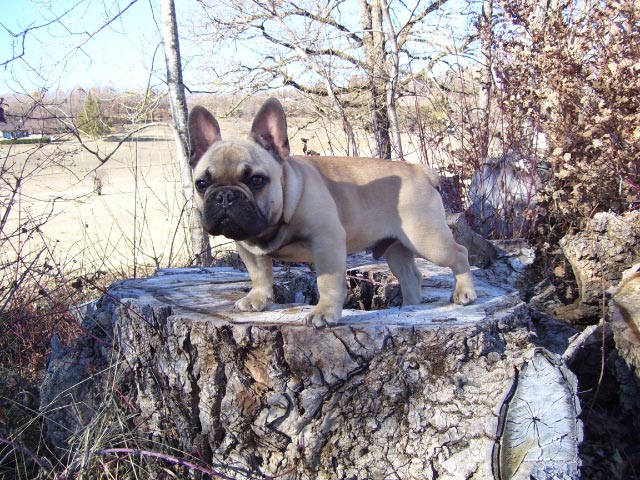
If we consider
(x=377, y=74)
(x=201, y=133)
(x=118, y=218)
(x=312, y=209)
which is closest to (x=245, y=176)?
(x=312, y=209)

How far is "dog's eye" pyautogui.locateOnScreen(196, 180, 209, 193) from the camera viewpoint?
2850 millimetres

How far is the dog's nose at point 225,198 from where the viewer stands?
2631 mm

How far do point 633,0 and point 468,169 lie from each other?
2.11 meters

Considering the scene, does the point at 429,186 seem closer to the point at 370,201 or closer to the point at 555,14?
the point at 370,201

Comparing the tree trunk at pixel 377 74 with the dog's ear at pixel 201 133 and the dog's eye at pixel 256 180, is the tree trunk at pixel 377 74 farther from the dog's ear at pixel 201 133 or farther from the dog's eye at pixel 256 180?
the dog's eye at pixel 256 180

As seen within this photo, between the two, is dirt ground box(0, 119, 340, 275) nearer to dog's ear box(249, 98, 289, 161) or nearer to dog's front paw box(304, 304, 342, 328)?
dog's ear box(249, 98, 289, 161)

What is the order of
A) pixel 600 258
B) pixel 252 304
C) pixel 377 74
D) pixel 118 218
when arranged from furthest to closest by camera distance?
pixel 118 218
pixel 377 74
pixel 600 258
pixel 252 304

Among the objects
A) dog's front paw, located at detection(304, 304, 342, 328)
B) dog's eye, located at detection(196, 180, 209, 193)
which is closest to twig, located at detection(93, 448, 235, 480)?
dog's front paw, located at detection(304, 304, 342, 328)

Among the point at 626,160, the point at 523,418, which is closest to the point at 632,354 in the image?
the point at 523,418

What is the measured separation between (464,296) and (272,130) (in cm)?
142

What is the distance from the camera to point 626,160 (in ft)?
15.7

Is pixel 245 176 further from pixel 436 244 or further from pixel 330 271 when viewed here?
pixel 436 244

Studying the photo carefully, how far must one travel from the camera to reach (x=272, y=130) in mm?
3111

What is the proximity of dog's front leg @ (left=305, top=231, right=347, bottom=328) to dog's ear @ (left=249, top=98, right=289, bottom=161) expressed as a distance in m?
0.56
